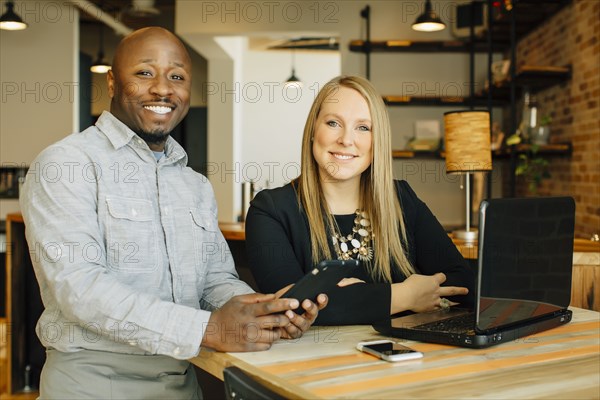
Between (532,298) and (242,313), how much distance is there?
646 millimetres

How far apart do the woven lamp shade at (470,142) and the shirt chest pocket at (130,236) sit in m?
1.75

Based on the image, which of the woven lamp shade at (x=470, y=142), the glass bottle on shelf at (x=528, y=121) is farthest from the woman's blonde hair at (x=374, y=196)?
the glass bottle on shelf at (x=528, y=121)

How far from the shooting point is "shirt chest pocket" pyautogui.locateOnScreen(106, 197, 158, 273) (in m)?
1.52

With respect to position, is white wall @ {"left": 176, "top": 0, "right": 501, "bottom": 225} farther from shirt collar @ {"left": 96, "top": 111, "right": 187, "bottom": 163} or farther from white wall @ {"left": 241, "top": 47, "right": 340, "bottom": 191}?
shirt collar @ {"left": 96, "top": 111, "right": 187, "bottom": 163}

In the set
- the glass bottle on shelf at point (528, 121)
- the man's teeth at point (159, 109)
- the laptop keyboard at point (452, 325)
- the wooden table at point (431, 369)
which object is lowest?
the wooden table at point (431, 369)

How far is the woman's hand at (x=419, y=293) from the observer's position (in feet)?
5.59

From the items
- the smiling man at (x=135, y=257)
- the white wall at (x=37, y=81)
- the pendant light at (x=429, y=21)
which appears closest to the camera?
the smiling man at (x=135, y=257)

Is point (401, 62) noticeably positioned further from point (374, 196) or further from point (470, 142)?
point (374, 196)

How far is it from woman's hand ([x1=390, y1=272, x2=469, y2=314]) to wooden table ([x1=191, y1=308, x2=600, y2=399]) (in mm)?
269

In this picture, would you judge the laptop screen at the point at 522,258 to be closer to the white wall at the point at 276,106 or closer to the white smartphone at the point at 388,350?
the white smartphone at the point at 388,350

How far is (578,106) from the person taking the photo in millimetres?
4250

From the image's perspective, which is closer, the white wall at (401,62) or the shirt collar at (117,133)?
the shirt collar at (117,133)

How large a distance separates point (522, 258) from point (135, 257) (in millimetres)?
893

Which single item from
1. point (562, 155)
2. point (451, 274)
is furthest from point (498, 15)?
point (451, 274)
